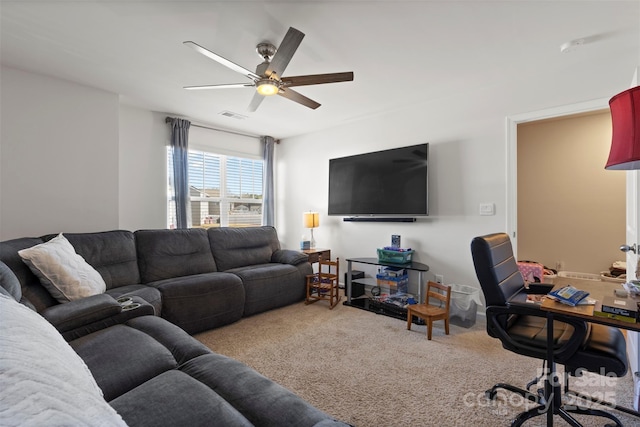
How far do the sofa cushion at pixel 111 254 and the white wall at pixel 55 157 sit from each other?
1.68ft

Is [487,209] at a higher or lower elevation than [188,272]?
higher

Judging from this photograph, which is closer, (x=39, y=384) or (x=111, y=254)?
(x=39, y=384)

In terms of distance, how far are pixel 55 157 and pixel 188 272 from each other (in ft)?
5.85

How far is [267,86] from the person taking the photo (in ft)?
7.54

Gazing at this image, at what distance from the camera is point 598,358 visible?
54.2 inches

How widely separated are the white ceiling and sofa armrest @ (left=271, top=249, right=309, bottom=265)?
2076mm

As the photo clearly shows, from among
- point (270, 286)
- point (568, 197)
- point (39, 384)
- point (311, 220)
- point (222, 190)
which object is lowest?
point (270, 286)

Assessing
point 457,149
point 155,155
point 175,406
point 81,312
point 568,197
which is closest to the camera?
point 175,406

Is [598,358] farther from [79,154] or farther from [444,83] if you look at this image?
[79,154]

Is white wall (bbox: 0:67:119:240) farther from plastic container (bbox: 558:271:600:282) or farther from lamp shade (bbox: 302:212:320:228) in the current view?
plastic container (bbox: 558:271:600:282)

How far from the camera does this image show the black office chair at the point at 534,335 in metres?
1.40

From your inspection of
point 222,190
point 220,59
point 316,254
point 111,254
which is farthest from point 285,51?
point 222,190

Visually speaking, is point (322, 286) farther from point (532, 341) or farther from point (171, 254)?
point (532, 341)

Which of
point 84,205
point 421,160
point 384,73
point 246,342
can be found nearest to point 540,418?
point 246,342
